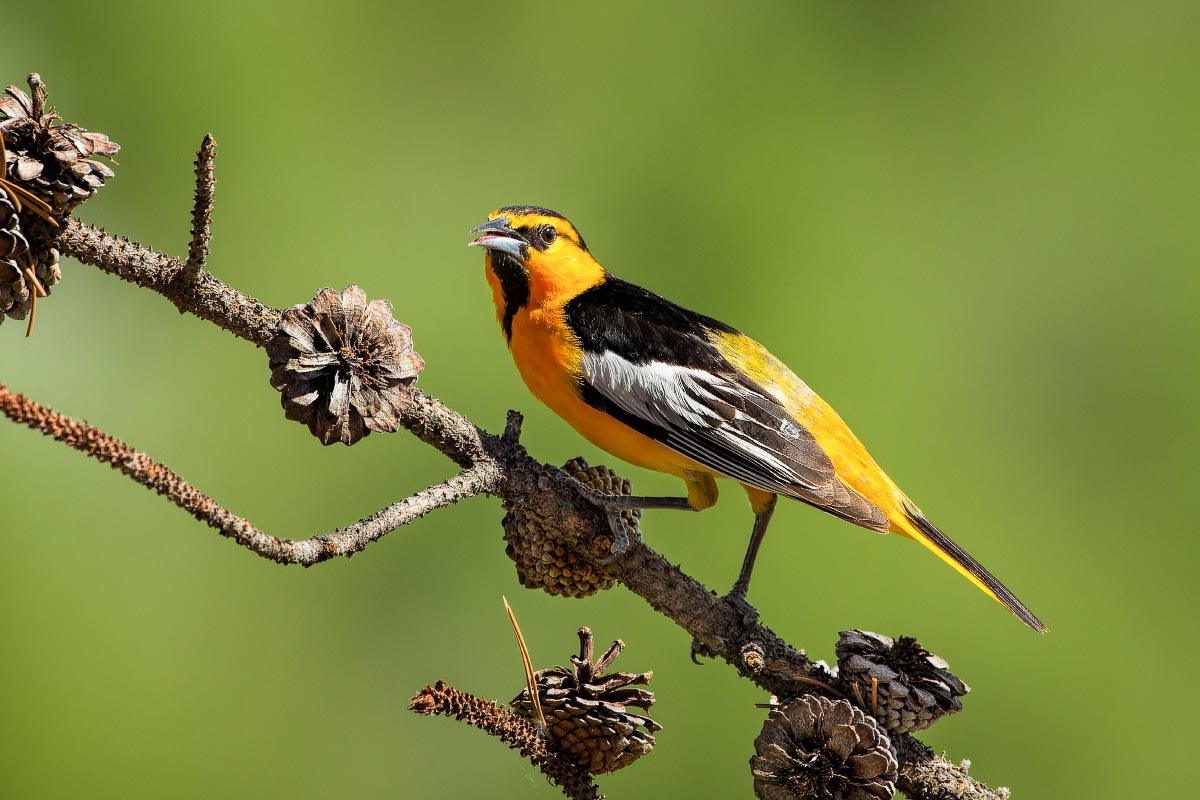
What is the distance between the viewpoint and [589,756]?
2.90 ft

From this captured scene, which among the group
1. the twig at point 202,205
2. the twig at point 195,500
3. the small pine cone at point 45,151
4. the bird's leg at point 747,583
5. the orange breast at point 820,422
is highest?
the orange breast at point 820,422

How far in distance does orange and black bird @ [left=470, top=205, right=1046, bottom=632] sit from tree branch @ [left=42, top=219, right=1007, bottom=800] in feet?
0.61

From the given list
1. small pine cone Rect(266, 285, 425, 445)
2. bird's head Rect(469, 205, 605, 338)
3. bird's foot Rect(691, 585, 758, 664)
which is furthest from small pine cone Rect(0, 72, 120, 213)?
bird's foot Rect(691, 585, 758, 664)

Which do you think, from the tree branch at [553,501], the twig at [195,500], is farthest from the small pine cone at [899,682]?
the twig at [195,500]

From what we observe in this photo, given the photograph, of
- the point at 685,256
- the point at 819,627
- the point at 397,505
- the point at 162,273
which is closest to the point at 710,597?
the point at 397,505

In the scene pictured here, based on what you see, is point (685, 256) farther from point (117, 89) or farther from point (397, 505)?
point (397, 505)

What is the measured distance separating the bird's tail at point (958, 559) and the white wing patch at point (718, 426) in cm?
14

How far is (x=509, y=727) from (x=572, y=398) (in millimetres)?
696

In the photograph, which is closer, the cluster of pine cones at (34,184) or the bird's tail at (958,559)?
the cluster of pine cones at (34,184)

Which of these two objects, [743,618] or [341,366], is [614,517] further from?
[341,366]

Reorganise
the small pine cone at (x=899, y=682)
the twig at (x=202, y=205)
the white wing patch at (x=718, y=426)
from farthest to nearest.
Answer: the white wing patch at (x=718, y=426) < the small pine cone at (x=899, y=682) < the twig at (x=202, y=205)

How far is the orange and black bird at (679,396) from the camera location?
4.53 feet

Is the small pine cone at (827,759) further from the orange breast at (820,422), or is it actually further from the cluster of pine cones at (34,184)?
the cluster of pine cones at (34,184)

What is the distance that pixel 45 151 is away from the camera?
900 mm
